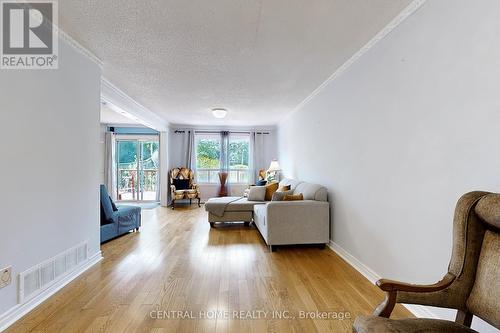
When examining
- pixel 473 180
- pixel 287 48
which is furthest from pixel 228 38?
pixel 473 180

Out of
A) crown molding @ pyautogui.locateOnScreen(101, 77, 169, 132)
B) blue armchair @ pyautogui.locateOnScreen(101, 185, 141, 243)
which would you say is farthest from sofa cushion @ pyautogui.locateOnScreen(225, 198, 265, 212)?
crown molding @ pyautogui.locateOnScreen(101, 77, 169, 132)

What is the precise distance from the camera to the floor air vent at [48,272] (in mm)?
1957

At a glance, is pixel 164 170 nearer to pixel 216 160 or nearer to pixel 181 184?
pixel 181 184

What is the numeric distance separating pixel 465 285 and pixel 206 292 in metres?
1.88

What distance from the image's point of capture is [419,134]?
1898 mm

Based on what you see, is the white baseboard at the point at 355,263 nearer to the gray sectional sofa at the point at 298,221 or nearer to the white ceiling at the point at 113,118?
the gray sectional sofa at the point at 298,221

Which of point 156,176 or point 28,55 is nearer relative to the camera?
point 28,55

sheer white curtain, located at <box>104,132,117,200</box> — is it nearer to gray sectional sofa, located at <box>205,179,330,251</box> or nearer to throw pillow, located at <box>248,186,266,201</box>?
throw pillow, located at <box>248,186,266,201</box>

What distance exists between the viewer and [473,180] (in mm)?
1479

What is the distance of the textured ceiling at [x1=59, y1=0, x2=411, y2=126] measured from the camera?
2006mm

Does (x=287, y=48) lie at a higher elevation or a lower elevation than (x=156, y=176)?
higher

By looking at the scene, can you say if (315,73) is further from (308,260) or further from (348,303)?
(348,303)

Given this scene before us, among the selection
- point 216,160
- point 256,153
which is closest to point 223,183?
point 216,160

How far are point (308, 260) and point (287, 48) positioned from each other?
97.9 inches
